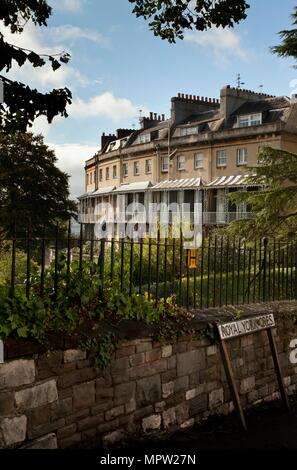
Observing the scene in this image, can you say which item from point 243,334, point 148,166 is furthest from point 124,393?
point 148,166

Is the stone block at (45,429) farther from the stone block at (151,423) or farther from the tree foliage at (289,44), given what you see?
the tree foliage at (289,44)

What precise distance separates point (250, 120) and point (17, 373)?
36.3m

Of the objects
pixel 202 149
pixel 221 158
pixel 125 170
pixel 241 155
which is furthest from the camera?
pixel 125 170

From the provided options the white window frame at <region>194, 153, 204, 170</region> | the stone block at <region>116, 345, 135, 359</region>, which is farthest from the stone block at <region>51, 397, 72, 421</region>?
the white window frame at <region>194, 153, 204, 170</region>

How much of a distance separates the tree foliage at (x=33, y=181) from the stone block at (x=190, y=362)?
27261 mm

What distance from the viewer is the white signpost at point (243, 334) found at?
241 inches

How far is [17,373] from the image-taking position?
14.1ft

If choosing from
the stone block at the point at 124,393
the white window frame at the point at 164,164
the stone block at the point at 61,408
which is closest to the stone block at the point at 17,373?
the stone block at the point at 61,408

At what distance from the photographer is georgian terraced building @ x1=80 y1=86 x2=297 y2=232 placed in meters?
36.3

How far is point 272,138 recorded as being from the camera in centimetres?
3528

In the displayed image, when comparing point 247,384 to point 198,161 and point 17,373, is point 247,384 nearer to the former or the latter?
point 17,373

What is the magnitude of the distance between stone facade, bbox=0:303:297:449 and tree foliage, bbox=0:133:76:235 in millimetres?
27100

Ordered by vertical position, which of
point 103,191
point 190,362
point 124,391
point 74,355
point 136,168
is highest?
point 136,168

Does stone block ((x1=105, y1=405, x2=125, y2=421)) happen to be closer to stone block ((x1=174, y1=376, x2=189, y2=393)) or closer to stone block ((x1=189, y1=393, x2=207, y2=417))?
stone block ((x1=174, y1=376, x2=189, y2=393))
